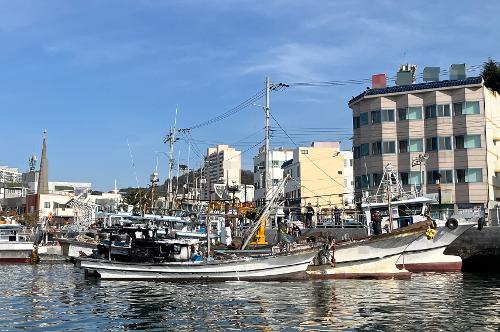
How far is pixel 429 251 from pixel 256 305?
1997 cm

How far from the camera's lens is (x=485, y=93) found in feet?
221

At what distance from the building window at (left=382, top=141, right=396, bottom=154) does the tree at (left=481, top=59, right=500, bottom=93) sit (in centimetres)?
1250

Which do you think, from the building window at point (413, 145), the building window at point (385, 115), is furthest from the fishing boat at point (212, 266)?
the building window at point (385, 115)

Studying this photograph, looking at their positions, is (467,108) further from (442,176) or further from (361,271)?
(361,271)

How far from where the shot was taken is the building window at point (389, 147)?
70688 mm

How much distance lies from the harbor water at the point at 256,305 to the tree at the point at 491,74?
35.4 meters

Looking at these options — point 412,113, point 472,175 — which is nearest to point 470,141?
point 472,175

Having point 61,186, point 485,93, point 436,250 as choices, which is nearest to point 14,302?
point 436,250

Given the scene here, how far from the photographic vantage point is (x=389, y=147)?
70812 millimetres

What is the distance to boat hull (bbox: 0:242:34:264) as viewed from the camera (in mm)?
57375

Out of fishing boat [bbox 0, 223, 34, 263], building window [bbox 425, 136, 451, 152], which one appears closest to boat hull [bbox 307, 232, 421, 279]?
fishing boat [bbox 0, 223, 34, 263]

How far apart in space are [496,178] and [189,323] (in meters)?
58.8

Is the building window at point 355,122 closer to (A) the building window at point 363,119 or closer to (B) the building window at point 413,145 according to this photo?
(A) the building window at point 363,119

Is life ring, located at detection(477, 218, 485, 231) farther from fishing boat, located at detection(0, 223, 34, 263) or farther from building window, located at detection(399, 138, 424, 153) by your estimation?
fishing boat, located at detection(0, 223, 34, 263)
